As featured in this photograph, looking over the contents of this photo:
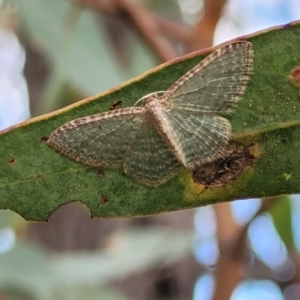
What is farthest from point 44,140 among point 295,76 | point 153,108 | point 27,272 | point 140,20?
point 140,20

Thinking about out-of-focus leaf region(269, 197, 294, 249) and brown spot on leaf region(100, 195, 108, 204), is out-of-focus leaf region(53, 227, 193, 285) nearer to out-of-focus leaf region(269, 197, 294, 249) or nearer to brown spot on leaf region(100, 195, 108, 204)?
out-of-focus leaf region(269, 197, 294, 249)

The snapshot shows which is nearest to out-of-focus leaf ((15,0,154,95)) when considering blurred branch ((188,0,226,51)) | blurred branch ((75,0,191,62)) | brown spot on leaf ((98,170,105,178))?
blurred branch ((75,0,191,62))

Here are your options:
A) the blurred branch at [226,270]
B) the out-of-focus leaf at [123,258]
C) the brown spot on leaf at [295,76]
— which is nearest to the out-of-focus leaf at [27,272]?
the out-of-focus leaf at [123,258]

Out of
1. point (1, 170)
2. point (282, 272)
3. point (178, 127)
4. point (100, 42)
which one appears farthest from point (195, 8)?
point (1, 170)

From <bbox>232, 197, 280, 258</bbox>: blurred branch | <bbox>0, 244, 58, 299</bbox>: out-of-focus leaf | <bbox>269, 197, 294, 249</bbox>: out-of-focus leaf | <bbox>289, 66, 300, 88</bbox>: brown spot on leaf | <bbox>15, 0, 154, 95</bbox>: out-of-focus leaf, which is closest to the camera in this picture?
<bbox>289, 66, 300, 88</bbox>: brown spot on leaf

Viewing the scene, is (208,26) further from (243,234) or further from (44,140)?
(44,140)

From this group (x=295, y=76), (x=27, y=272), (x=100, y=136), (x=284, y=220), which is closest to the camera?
(x=295, y=76)
